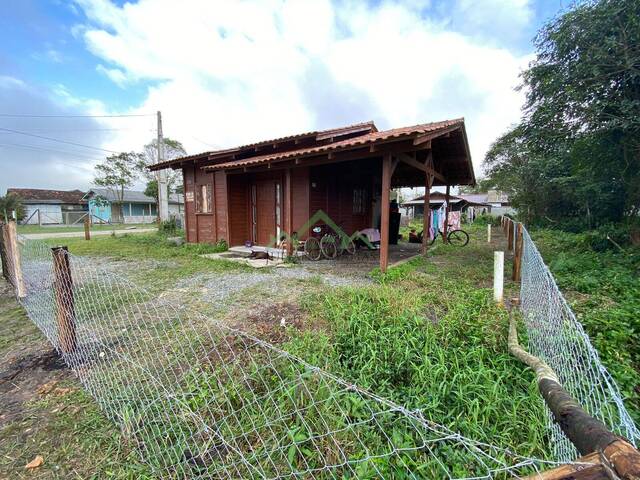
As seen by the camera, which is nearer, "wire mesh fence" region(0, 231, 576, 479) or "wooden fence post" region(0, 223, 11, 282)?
"wire mesh fence" region(0, 231, 576, 479)

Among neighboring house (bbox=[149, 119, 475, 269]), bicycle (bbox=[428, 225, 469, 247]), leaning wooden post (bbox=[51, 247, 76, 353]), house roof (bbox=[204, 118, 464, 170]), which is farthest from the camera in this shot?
bicycle (bbox=[428, 225, 469, 247])

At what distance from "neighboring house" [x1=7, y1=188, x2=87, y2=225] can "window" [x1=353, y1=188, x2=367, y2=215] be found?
108 ft

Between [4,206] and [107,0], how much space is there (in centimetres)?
2767

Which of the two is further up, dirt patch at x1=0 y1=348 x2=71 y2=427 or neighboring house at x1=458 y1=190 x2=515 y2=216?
neighboring house at x1=458 y1=190 x2=515 y2=216

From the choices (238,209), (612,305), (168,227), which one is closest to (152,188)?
(168,227)

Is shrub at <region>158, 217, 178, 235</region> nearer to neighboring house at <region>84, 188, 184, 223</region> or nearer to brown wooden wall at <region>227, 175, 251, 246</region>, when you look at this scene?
brown wooden wall at <region>227, 175, 251, 246</region>

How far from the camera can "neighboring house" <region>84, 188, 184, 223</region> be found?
110ft

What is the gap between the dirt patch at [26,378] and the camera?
2.20 meters

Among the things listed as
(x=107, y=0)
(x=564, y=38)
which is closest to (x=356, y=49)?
(x=564, y=38)

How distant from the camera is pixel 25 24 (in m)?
8.07

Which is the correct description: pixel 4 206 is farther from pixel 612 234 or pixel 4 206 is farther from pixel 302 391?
pixel 612 234

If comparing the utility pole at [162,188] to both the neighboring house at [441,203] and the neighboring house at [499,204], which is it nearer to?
the neighboring house at [441,203]

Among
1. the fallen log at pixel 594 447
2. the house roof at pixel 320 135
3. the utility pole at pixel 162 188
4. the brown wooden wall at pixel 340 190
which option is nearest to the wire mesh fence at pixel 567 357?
the fallen log at pixel 594 447

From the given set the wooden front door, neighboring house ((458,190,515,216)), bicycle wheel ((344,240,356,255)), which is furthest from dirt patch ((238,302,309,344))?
neighboring house ((458,190,515,216))
